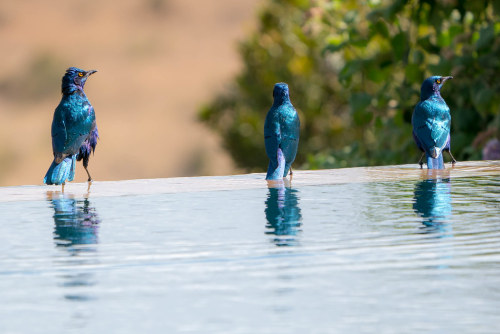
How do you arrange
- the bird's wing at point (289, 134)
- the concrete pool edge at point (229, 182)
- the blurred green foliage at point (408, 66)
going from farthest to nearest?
1. the blurred green foliage at point (408, 66)
2. the bird's wing at point (289, 134)
3. the concrete pool edge at point (229, 182)

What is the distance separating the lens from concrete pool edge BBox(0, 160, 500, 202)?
497 cm

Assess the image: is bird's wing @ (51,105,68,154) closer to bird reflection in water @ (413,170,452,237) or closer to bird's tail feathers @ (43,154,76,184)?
bird's tail feathers @ (43,154,76,184)

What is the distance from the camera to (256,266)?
2848 mm

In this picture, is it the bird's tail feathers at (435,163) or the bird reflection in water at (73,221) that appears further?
the bird's tail feathers at (435,163)

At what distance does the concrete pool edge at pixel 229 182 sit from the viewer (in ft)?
16.3

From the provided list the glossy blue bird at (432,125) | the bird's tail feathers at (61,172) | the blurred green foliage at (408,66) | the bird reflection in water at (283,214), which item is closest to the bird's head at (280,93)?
the bird reflection in water at (283,214)

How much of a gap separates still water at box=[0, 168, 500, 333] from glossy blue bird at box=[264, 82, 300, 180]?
1.06 m

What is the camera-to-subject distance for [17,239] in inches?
135

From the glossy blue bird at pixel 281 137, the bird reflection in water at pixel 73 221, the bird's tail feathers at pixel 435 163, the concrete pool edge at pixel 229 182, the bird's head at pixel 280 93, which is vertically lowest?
the bird reflection in water at pixel 73 221

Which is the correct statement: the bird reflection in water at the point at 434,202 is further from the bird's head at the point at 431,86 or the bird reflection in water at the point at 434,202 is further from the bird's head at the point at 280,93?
the bird's head at the point at 280,93

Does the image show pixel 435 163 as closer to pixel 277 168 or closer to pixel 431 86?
pixel 431 86

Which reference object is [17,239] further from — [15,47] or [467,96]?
[15,47]

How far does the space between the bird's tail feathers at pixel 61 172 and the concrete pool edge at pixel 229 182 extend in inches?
1.7

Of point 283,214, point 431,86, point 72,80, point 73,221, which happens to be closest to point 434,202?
point 283,214
